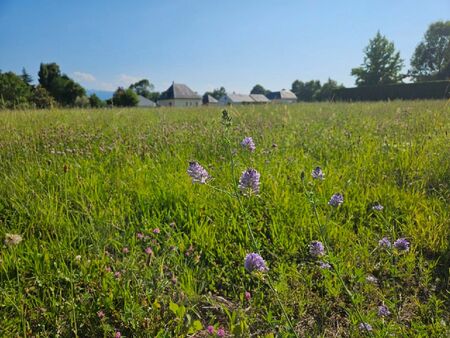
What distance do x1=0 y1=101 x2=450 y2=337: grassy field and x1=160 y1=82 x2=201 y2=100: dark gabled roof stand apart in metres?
76.5

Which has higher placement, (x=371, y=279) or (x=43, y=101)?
(x=43, y=101)

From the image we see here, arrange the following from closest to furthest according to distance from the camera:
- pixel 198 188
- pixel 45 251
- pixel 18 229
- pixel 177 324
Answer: pixel 177 324
pixel 45 251
pixel 18 229
pixel 198 188

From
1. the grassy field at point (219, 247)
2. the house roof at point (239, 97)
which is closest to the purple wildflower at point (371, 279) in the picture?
the grassy field at point (219, 247)

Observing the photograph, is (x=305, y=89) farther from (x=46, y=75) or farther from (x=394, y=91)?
(x=46, y=75)

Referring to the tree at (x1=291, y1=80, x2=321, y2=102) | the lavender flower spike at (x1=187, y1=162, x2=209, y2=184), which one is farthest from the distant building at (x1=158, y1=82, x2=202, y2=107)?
the lavender flower spike at (x1=187, y1=162, x2=209, y2=184)

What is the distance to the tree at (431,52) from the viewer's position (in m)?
57.1

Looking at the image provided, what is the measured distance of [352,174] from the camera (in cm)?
270

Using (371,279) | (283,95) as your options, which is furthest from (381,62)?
(371,279)

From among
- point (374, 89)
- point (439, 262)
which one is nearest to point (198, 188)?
point (439, 262)

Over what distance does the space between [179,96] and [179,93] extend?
1.21 metres

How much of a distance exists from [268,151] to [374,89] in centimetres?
3134

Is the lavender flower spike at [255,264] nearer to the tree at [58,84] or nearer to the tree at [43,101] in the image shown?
the tree at [43,101]

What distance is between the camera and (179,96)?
76375mm

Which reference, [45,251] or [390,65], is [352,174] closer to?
[45,251]
